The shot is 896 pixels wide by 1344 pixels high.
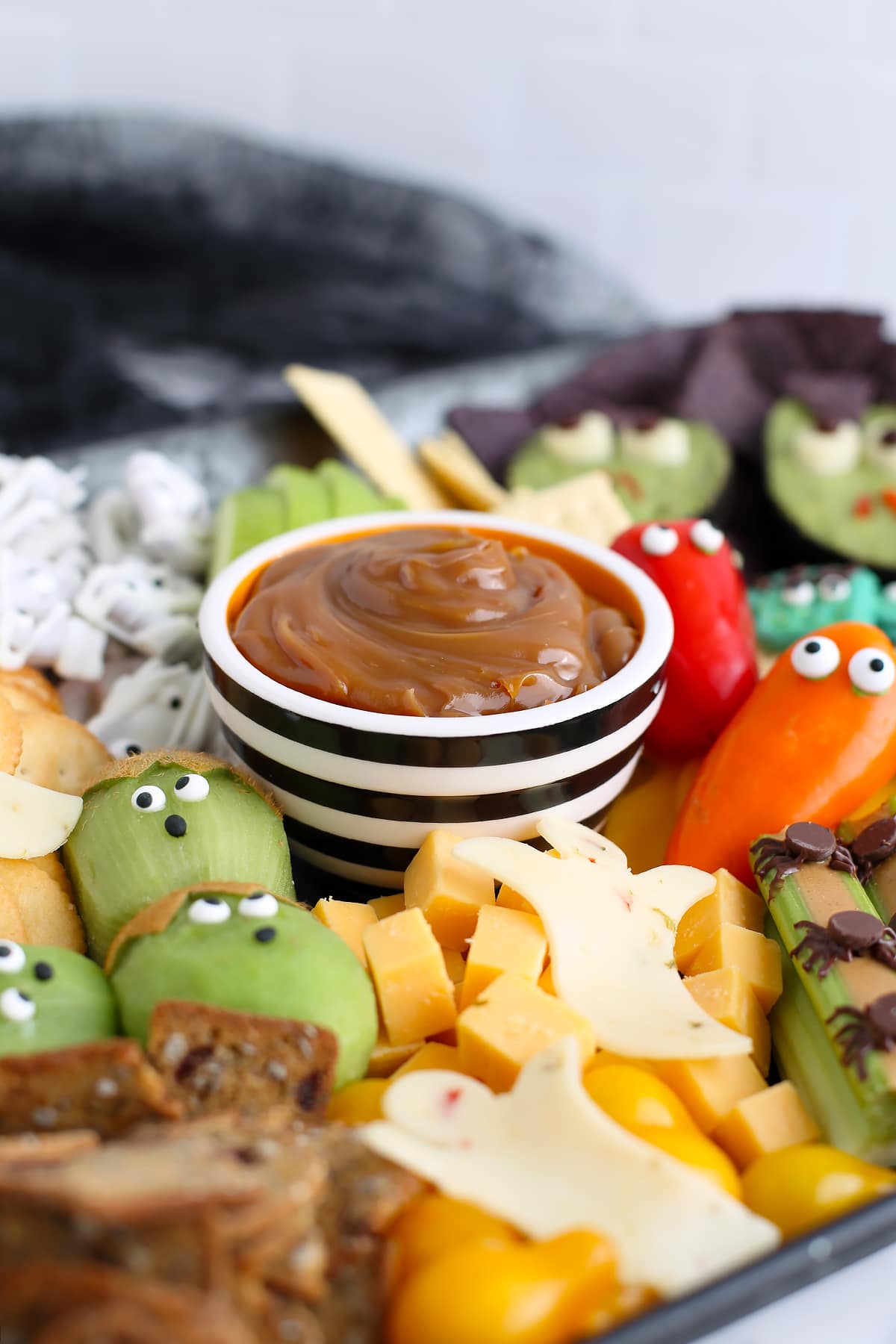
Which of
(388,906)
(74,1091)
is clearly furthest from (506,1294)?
(388,906)

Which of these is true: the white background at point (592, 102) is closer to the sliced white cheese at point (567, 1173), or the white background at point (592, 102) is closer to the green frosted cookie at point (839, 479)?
the green frosted cookie at point (839, 479)

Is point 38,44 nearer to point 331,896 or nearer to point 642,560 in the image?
point 642,560

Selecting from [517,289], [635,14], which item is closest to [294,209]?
[517,289]

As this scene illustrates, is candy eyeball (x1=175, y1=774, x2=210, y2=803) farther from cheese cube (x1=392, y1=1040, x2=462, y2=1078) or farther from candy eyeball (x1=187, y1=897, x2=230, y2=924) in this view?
cheese cube (x1=392, y1=1040, x2=462, y2=1078)

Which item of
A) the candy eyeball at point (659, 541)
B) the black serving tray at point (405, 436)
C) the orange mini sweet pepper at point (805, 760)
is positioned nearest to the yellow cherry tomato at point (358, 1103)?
the orange mini sweet pepper at point (805, 760)

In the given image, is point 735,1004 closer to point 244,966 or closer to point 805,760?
point 805,760
